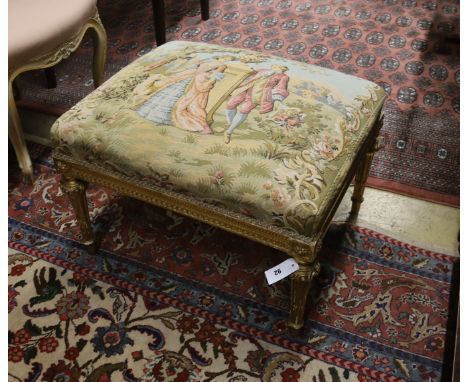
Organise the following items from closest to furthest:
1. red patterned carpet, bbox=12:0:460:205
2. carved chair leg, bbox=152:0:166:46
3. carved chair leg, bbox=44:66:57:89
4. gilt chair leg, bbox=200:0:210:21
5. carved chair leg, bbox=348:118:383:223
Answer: carved chair leg, bbox=348:118:383:223 < red patterned carpet, bbox=12:0:460:205 < carved chair leg, bbox=44:66:57:89 < carved chair leg, bbox=152:0:166:46 < gilt chair leg, bbox=200:0:210:21

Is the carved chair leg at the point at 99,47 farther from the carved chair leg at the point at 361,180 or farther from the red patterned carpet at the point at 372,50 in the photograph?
the carved chair leg at the point at 361,180

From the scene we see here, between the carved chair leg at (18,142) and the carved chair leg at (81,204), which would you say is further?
the carved chair leg at (18,142)

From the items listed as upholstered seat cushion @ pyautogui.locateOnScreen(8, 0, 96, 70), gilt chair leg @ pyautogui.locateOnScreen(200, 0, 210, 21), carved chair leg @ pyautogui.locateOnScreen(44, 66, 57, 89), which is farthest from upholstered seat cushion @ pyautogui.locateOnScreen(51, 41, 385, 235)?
gilt chair leg @ pyautogui.locateOnScreen(200, 0, 210, 21)

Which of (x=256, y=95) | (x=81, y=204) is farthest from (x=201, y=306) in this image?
(x=256, y=95)

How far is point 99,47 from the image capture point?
5.83ft

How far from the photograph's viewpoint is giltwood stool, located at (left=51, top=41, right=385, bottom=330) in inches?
41.9

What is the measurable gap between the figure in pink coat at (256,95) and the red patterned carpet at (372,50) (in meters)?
0.56

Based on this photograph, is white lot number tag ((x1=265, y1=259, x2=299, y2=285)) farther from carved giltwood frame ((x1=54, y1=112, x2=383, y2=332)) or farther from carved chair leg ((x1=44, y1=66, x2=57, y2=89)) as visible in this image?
carved chair leg ((x1=44, y1=66, x2=57, y2=89))

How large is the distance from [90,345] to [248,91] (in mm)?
719

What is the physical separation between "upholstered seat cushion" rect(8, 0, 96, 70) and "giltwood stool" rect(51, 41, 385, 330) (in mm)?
329

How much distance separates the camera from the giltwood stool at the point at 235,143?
3.49 ft

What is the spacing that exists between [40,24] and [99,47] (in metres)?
0.29

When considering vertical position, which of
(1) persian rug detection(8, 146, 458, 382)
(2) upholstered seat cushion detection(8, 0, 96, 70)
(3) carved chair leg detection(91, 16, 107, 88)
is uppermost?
(2) upholstered seat cushion detection(8, 0, 96, 70)

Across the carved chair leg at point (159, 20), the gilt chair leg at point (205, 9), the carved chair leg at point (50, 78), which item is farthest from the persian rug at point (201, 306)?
the gilt chair leg at point (205, 9)
